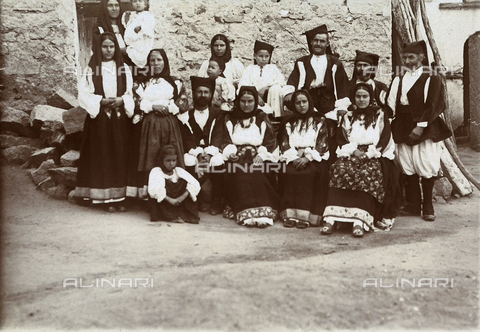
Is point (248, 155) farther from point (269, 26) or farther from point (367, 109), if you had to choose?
point (269, 26)

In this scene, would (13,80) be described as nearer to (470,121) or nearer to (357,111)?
(357,111)

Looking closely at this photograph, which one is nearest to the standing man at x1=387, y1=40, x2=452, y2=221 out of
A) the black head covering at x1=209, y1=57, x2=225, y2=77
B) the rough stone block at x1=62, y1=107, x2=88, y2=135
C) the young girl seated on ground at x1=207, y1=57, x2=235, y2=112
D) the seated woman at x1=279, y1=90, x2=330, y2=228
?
the seated woman at x1=279, y1=90, x2=330, y2=228

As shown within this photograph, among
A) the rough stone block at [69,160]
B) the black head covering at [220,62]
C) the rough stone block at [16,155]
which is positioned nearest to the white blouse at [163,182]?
the rough stone block at [69,160]

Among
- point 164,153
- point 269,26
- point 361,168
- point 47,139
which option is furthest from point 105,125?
point 269,26

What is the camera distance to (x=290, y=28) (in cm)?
688

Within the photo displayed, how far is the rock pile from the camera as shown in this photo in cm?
562

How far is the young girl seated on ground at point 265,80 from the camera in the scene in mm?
5551

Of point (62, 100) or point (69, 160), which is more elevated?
point (62, 100)

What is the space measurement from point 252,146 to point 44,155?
2.45 metres

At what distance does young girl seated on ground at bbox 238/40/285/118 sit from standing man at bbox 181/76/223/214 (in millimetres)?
427

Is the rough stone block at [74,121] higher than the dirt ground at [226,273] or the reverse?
higher

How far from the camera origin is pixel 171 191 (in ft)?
15.9

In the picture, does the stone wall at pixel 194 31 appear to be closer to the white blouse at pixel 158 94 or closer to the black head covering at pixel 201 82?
the black head covering at pixel 201 82

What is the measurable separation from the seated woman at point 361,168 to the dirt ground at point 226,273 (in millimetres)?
169
